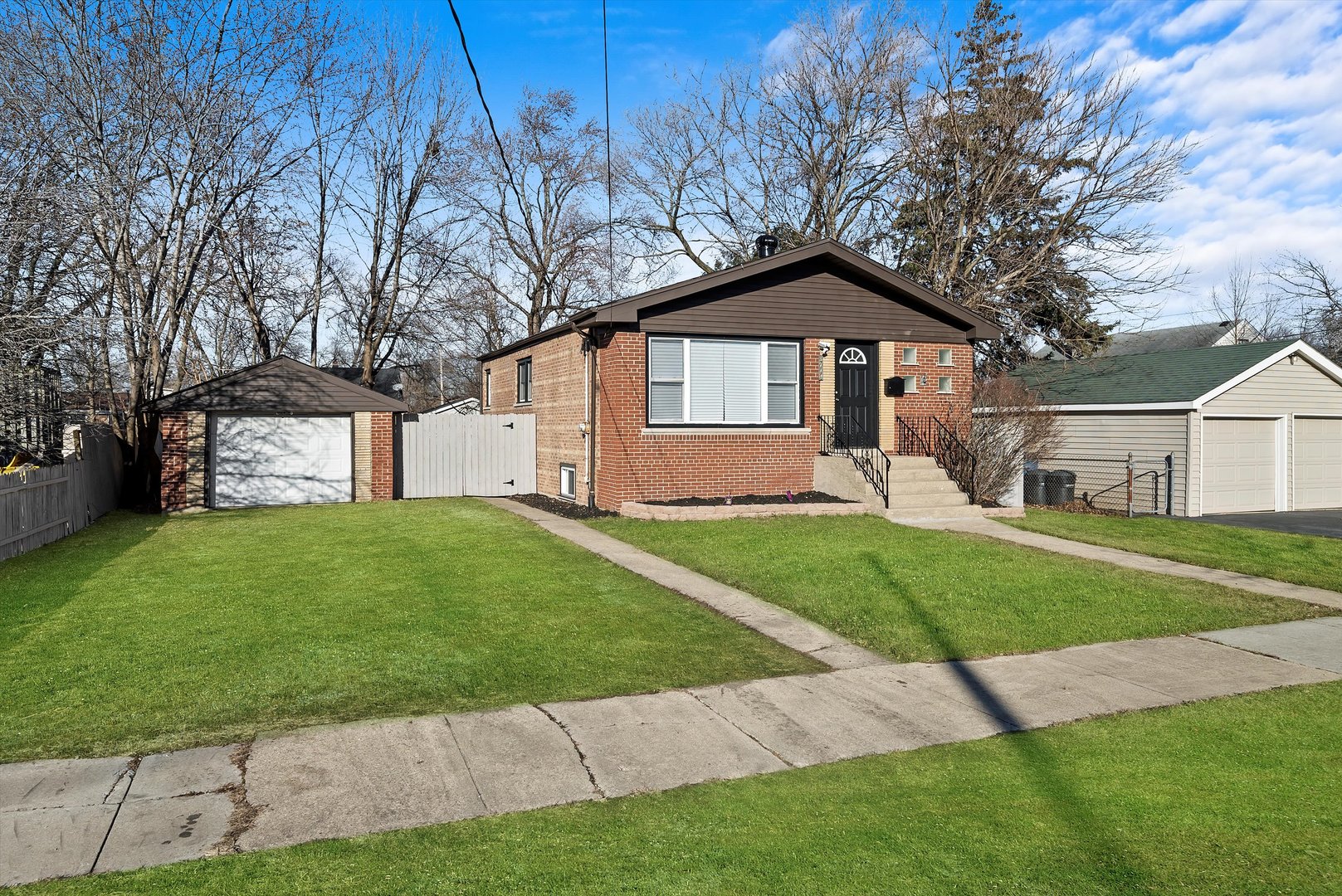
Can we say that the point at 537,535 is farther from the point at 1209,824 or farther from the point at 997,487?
the point at 1209,824

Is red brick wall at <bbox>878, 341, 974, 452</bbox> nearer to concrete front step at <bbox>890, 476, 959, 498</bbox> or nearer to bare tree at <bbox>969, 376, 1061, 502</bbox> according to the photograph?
bare tree at <bbox>969, 376, 1061, 502</bbox>

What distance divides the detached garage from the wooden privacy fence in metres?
1.31

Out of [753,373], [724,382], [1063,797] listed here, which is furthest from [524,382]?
[1063,797]

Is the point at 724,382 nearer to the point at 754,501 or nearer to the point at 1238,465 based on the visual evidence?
the point at 754,501

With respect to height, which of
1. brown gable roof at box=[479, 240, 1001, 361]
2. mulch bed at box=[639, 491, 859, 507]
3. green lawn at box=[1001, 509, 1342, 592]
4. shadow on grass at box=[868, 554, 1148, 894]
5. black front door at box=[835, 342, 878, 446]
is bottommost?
shadow on grass at box=[868, 554, 1148, 894]

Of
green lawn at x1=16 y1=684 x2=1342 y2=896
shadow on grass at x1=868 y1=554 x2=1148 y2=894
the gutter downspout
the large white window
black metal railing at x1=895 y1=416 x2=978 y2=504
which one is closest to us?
green lawn at x1=16 y1=684 x2=1342 y2=896

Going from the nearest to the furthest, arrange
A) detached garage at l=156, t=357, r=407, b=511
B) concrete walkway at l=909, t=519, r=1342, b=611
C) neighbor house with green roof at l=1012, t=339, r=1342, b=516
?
concrete walkway at l=909, t=519, r=1342, b=611 → detached garage at l=156, t=357, r=407, b=511 → neighbor house with green roof at l=1012, t=339, r=1342, b=516

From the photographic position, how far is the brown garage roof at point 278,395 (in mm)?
18266

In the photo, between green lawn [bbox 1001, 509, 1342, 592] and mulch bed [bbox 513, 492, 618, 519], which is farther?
mulch bed [bbox 513, 492, 618, 519]

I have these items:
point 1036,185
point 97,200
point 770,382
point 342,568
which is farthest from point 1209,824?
point 1036,185

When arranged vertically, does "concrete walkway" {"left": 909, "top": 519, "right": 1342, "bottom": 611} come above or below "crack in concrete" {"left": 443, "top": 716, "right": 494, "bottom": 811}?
above

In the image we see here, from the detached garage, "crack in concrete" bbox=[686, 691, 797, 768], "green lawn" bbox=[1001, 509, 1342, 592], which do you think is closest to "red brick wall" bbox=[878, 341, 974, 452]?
"green lawn" bbox=[1001, 509, 1342, 592]

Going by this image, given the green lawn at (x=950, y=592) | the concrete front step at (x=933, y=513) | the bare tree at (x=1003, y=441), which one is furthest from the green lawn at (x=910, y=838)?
the bare tree at (x=1003, y=441)

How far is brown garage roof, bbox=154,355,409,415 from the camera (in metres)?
18.3
